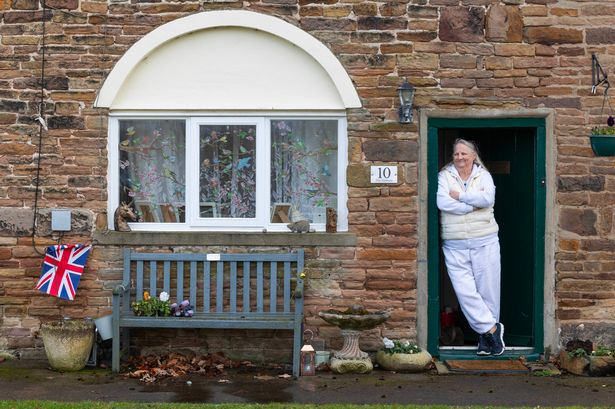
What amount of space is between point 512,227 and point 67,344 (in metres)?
4.69

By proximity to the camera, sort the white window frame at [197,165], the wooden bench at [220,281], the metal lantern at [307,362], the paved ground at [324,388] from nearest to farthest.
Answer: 1. the paved ground at [324,388]
2. the metal lantern at [307,362]
3. the wooden bench at [220,281]
4. the white window frame at [197,165]

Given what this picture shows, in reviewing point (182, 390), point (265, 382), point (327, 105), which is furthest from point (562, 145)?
point (182, 390)

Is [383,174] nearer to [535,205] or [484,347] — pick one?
[535,205]

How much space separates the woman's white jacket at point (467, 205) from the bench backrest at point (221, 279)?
4.95ft

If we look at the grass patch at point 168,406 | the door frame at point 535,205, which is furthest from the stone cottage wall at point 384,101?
the grass patch at point 168,406

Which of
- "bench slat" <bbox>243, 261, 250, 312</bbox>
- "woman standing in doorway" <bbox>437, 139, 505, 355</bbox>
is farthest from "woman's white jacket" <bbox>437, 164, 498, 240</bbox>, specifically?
"bench slat" <bbox>243, 261, 250, 312</bbox>

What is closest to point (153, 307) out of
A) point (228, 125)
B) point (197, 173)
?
point (197, 173)

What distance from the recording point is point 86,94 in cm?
1049

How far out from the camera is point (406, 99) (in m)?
10.2

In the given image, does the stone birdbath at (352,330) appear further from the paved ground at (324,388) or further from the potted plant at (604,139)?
the potted plant at (604,139)

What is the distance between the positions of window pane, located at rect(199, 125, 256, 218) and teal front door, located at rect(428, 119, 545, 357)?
5.98ft

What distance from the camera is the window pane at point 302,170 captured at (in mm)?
10703

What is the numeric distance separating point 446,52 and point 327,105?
4.21ft

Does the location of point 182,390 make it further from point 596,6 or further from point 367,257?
point 596,6
